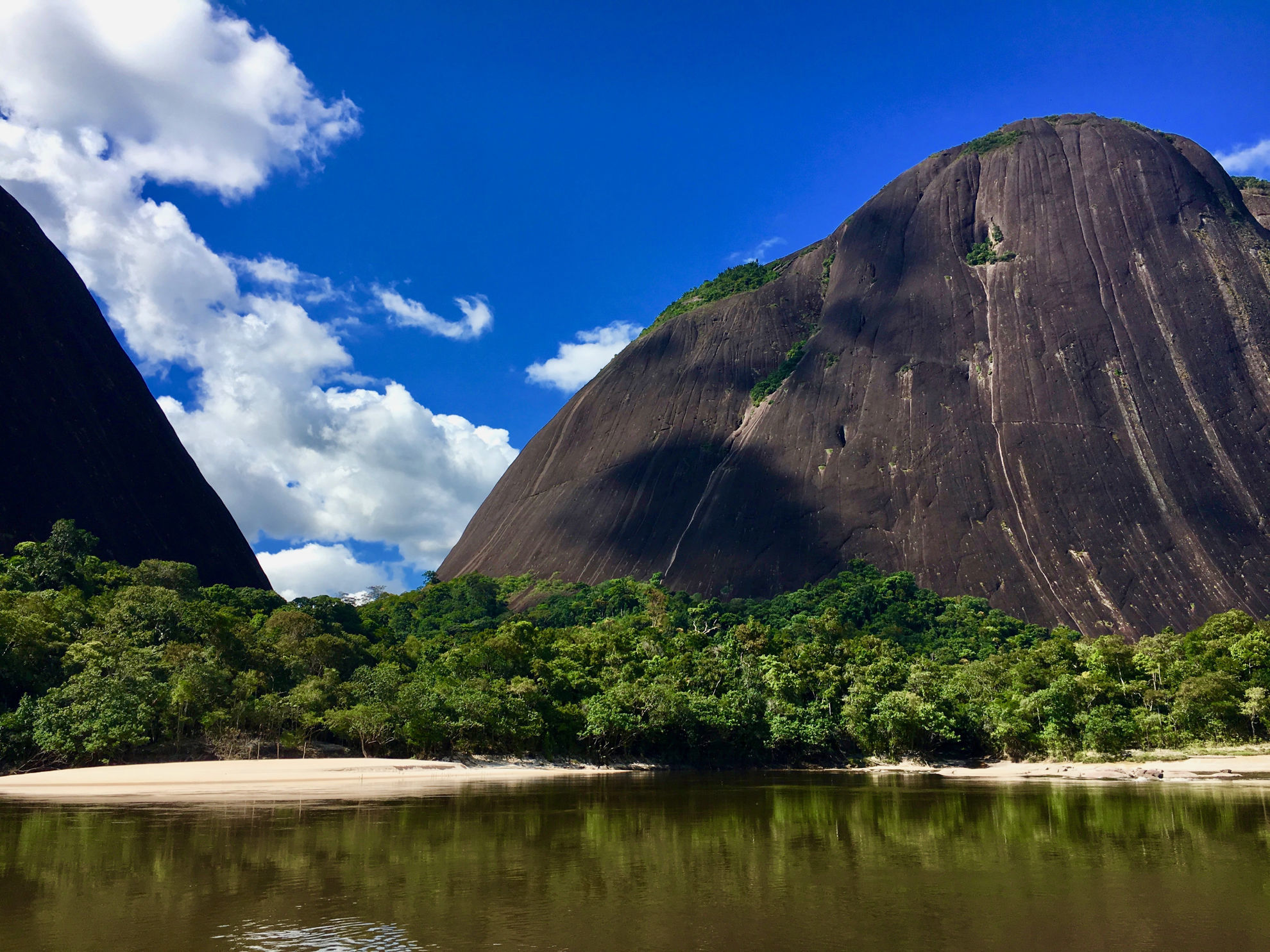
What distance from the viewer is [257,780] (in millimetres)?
24141

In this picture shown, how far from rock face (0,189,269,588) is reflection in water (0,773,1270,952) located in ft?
127

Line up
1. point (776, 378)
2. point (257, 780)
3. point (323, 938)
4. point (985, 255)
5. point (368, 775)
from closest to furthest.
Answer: point (323, 938) < point (257, 780) < point (368, 775) < point (985, 255) < point (776, 378)

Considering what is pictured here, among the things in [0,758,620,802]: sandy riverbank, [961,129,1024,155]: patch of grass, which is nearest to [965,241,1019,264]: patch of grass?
[961,129,1024,155]: patch of grass

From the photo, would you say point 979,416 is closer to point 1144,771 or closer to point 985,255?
point 985,255

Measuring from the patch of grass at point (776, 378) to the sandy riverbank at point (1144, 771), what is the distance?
52.8 metres

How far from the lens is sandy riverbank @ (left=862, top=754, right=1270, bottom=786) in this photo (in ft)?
79.3

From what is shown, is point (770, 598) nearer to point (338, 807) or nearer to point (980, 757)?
point (980, 757)

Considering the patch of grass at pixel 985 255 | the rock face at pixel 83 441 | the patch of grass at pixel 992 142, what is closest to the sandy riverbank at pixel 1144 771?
the rock face at pixel 83 441

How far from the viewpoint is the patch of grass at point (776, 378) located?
264 ft

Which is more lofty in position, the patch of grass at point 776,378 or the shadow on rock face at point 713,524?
the patch of grass at point 776,378

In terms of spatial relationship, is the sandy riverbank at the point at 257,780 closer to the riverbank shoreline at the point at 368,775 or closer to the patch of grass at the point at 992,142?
the riverbank shoreline at the point at 368,775

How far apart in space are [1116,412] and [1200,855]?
59668 millimetres

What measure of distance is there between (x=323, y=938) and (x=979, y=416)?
219 feet

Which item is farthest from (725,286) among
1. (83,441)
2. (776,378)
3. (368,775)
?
(368,775)
